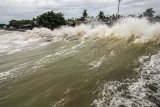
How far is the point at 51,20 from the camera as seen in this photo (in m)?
54.2

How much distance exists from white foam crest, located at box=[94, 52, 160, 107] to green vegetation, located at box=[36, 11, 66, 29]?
47.2 meters

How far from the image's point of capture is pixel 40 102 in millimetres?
7176

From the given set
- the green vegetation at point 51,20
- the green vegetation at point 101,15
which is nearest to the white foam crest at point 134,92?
the green vegetation at point 51,20

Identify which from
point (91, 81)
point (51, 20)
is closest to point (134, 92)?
point (91, 81)

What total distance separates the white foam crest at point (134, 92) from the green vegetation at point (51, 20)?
47.2 m

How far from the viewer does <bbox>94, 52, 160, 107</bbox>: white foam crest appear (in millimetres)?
6199

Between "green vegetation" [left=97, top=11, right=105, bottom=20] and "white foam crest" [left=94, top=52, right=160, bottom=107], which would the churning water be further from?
"green vegetation" [left=97, top=11, right=105, bottom=20]

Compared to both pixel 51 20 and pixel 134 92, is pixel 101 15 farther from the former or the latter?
pixel 134 92

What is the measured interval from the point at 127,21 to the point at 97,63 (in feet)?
37.1

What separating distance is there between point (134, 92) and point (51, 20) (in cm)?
4935

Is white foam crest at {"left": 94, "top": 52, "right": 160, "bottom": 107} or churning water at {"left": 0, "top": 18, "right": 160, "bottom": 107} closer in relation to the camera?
white foam crest at {"left": 94, "top": 52, "right": 160, "bottom": 107}

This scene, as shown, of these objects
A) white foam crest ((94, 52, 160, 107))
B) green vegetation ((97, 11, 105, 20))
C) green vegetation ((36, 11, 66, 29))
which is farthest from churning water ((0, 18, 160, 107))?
green vegetation ((97, 11, 105, 20))

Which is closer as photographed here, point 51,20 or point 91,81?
point 91,81

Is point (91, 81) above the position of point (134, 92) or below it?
below
